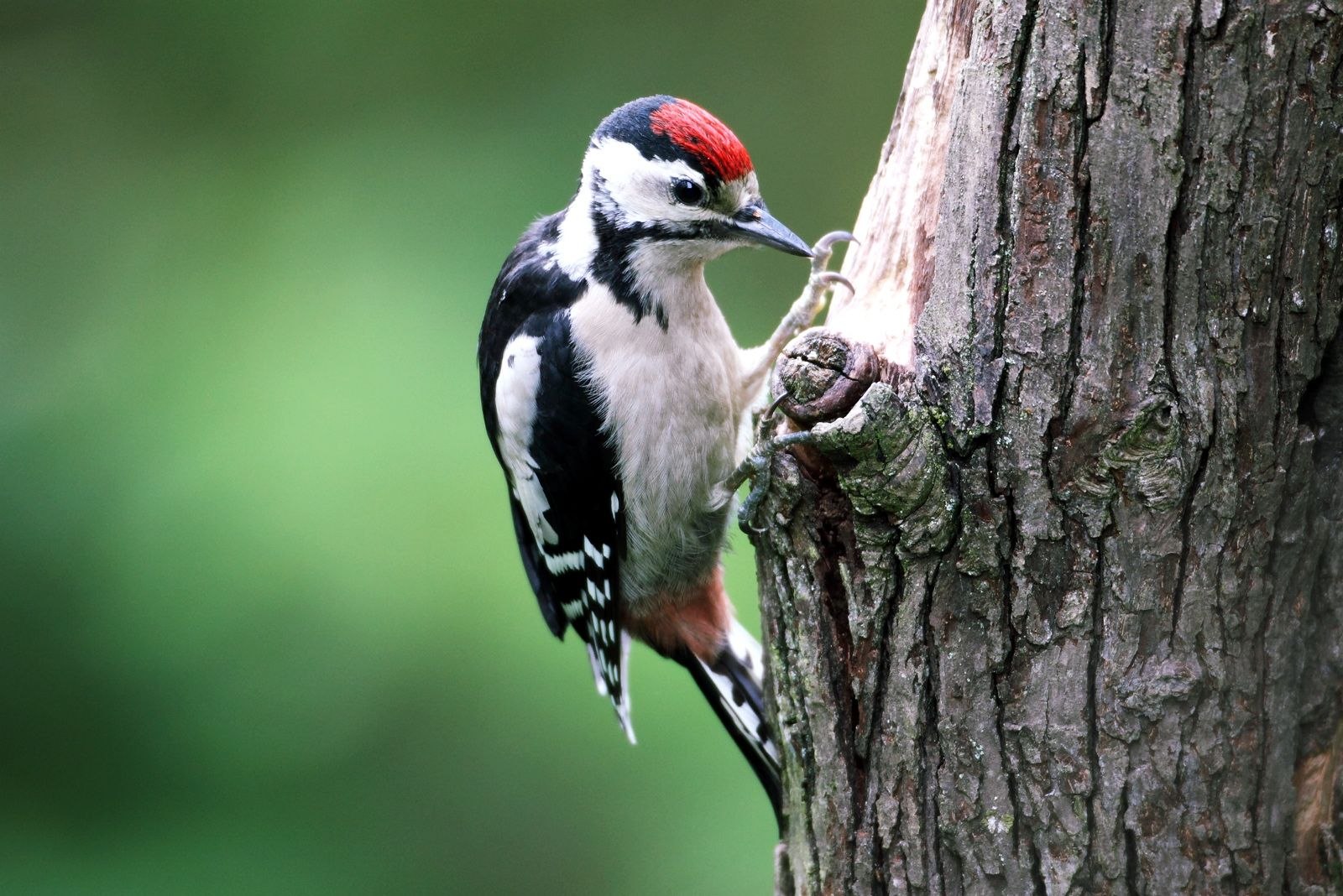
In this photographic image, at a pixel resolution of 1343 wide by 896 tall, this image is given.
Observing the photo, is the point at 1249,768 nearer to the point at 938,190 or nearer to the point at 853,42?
the point at 938,190

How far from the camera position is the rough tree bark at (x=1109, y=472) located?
47.1 inches

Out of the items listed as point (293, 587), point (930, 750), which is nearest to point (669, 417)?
point (930, 750)

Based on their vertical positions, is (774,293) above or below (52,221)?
below

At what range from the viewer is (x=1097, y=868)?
1361 mm

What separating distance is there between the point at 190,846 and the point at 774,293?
2.31 metres

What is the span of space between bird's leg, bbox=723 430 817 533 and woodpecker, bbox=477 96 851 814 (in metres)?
0.23

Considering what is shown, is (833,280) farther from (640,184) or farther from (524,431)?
(524,431)

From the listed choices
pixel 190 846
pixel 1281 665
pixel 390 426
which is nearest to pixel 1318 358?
pixel 1281 665

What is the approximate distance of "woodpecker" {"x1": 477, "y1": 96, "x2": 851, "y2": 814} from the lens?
1896mm

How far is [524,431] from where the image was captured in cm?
208

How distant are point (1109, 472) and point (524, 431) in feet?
3.54

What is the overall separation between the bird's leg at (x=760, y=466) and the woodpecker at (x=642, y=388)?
0.23 meters

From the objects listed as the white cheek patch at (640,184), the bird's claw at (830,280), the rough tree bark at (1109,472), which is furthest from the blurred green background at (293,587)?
the rough tree bark at (1109,472)

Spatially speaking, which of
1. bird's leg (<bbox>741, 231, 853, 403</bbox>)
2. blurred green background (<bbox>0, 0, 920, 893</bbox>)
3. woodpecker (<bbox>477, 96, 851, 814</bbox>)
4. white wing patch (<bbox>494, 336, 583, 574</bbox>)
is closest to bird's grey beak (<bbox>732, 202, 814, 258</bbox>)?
woodpecker (<bbox>477, 96, 851, 814</bbox>)
